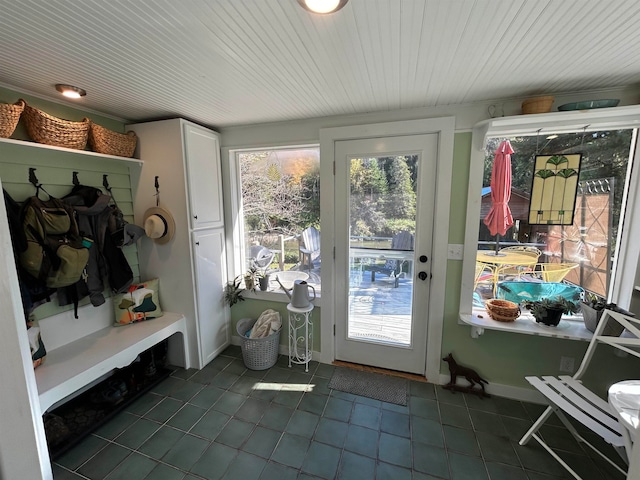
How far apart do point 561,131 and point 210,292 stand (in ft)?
9.92

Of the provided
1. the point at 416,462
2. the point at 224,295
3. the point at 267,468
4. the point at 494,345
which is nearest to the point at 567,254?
the point at 494,345

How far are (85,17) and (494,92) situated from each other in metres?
2.19

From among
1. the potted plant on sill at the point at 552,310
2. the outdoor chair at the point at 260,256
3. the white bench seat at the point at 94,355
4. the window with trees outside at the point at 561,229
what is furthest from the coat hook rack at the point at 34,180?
the potted plant on sill at the point at 552,310

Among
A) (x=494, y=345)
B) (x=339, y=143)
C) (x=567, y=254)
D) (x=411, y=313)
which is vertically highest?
(x=339, y=143)

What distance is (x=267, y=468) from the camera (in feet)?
4.94

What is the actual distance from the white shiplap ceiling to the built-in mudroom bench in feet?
1.59

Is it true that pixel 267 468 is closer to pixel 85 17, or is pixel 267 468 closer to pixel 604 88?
pixel 85 17

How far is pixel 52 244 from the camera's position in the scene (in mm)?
1703

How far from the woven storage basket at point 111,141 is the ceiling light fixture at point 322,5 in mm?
1829

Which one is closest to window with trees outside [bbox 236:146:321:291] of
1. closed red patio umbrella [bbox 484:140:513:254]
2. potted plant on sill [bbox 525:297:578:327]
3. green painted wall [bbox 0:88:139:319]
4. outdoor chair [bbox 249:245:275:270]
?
outdoor chair [bbox 249:245:275:270]

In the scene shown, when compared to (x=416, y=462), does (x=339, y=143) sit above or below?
above

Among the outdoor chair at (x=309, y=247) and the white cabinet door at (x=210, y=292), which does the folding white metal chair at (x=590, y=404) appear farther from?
the white cabinet door at (x=210, y=292)

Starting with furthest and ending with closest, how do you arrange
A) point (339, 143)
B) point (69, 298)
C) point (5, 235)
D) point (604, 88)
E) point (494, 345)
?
point (339, 143), point (494, 345), point (69, 298), point (604, 88), point (5, 235)

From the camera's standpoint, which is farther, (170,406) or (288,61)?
(170,406)
